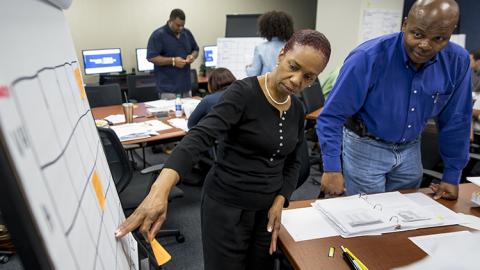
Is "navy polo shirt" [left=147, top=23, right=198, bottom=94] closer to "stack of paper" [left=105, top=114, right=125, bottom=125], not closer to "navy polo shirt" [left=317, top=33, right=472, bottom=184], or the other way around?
"stack of paper" [left=105, top=114, right=125, bottom=125]

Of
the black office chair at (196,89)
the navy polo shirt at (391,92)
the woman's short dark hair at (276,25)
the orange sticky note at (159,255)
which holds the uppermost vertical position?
the woman's short dark hair at (276,25)

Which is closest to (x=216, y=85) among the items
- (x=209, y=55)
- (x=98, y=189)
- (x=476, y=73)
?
(x=98, y=189)

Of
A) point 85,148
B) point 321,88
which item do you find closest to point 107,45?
point 321,88

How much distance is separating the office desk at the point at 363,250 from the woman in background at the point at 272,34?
209 cm

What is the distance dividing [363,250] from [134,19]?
17.8 ft

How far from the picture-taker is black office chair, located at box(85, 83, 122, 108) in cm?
355

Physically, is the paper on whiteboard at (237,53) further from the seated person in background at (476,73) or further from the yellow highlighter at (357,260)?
the yellow highlighter at (357,260)

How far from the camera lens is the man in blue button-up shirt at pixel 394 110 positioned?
1435mm

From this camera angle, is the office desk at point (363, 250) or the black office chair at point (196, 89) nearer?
the office desk at point (363, 250)

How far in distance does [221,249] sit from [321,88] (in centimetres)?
290

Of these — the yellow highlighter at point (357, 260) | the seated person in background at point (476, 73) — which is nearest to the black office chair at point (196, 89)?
the seated person in background at point (476, 73)

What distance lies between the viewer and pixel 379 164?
1528 millimetres

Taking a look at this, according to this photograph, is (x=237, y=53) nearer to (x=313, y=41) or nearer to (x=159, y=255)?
(x=313, y=41)

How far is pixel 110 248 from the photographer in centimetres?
58
